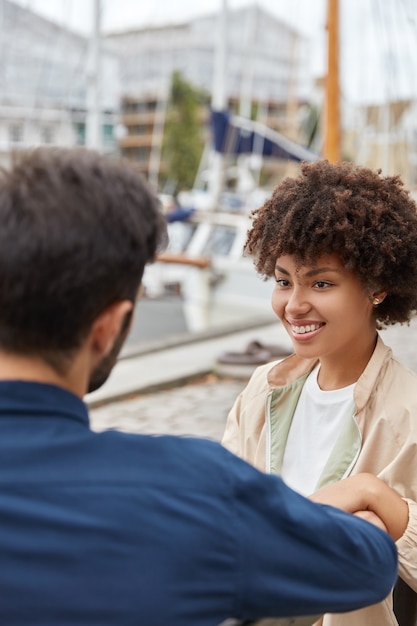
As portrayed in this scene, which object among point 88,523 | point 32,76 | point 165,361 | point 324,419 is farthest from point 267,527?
point 32,76

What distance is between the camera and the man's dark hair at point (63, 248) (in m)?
1.01

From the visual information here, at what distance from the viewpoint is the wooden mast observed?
7148 mm

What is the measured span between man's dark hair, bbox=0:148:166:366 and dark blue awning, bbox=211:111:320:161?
16.7m

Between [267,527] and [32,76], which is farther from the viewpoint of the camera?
[32,76]

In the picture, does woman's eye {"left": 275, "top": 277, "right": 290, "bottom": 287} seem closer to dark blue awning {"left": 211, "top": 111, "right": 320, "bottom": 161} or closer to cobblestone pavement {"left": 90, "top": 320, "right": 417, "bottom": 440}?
cobblestone pavement {"left": 90, "top": 320, "right": 417, "bottom": 440}

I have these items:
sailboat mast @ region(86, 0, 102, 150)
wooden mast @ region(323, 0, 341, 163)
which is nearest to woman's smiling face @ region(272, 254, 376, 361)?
wooden mast @ region(323, 0, 341, 163)

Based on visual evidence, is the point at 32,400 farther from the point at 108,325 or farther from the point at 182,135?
the point at 182,135

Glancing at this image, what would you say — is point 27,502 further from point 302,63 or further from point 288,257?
point 302,63

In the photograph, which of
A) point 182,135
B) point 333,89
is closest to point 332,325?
point 333,89

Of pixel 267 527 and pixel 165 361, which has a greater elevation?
pixel 267 527

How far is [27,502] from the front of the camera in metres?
0.96

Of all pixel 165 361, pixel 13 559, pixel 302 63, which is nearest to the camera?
pixel 13 559

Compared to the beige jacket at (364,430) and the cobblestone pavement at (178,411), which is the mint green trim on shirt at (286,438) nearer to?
the beige jacket at (364,430)

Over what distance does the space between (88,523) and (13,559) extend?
0.09 metres
